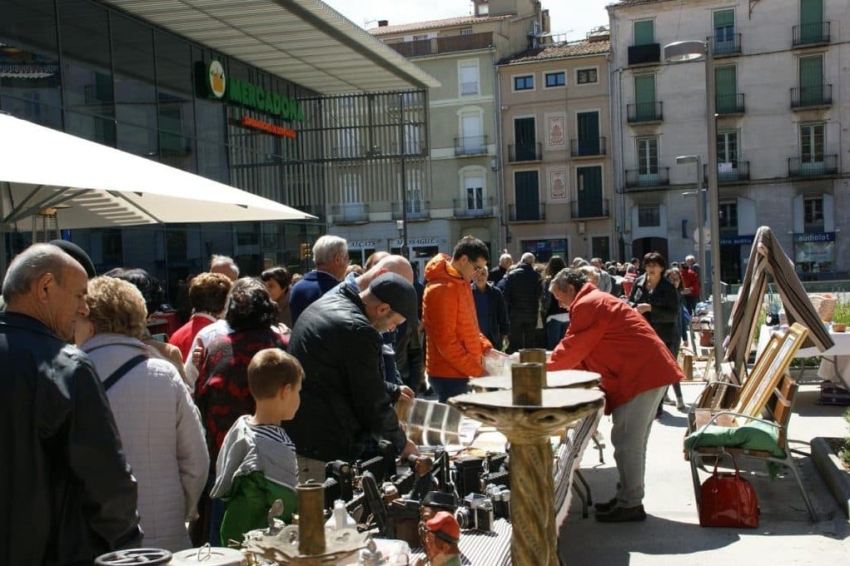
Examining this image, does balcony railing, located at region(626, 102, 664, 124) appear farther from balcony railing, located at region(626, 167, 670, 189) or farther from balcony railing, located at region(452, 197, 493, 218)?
balcony railing, located at region(452, 197, 493, 218)

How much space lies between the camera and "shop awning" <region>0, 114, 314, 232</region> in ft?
16.5

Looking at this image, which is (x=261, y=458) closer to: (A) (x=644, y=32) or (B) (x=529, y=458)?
(B) (x=529, y=458)

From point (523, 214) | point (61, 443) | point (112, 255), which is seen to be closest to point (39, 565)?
point (61, 443)

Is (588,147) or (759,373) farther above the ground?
(588,147)

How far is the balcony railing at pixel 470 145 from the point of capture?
168 ft

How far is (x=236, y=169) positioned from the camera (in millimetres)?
22531

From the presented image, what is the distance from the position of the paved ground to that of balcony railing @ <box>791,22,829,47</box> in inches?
1706

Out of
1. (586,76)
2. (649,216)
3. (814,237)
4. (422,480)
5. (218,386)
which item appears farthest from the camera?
(586,76)

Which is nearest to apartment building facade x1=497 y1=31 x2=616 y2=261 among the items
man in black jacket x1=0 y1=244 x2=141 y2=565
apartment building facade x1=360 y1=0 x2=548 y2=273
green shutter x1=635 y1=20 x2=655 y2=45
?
apartment building facade x1=360 y1=0 x2=548 y2=273

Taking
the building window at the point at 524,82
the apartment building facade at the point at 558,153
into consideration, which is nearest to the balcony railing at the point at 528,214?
the apartment building facade at the point at 558,153

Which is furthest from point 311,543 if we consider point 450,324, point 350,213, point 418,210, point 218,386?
point 350,213

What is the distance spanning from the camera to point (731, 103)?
47.9 meters

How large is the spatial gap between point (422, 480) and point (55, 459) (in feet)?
5.43

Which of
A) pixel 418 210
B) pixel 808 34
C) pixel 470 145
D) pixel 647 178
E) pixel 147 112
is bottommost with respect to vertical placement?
pixel 418 210
